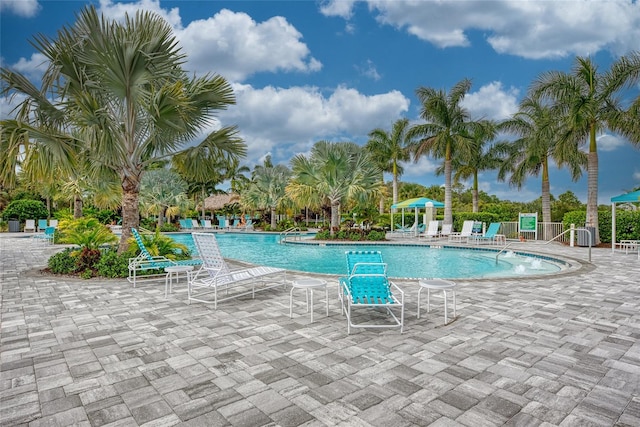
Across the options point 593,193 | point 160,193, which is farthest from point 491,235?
point 160,193

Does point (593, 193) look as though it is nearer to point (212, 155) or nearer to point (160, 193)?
point (212, 155)

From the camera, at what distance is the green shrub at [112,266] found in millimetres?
8141

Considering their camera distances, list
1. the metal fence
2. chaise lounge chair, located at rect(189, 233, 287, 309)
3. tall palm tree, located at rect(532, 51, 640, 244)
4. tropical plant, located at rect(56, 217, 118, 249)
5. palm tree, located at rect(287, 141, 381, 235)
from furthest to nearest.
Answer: palm tree, located at rect(287, 141, 381, 235) < the metal fence < tall palm tree, located at rect(532, 51, 640, 244) < tropical plant, located at rect(56, 217, 118, 249) < chaise lounge chair, located at rect(189, 233, 287, 309)

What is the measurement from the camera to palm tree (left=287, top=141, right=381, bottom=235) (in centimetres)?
2069

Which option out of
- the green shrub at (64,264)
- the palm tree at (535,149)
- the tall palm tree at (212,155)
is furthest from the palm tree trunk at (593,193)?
the green shrub at (64,264)

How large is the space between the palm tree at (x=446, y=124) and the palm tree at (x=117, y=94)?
1676cm

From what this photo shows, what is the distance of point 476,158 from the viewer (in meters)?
26.7

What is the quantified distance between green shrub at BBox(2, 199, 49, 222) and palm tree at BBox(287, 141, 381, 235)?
76.5ft

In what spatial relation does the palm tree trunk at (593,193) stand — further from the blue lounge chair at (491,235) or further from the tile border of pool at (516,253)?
the tile border of pool at (516,253)

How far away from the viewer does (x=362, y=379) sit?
319cm

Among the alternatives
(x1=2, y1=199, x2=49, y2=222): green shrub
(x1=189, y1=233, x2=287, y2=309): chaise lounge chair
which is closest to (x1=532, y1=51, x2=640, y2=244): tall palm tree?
(x1=189, y1=233, x2=287, y2=309): chaise lounge chair

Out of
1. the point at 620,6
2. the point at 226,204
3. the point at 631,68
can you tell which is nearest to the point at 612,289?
the point at 631,68

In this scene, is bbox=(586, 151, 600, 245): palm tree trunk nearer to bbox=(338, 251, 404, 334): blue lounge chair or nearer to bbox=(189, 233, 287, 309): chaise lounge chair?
bbox=(338, 251, 404, 334): blue lounge chair

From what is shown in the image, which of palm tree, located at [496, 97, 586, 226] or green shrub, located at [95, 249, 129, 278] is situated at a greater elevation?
palm tree, located at [496, 97, 586, 226]
